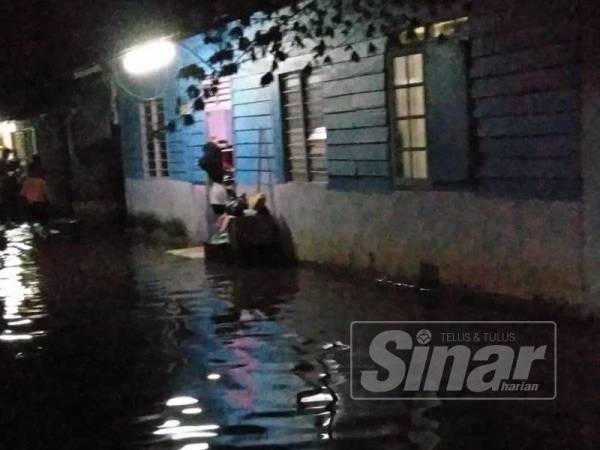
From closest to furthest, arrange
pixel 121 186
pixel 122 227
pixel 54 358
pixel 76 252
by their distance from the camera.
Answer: pixel 54 358 < pixel 76 252 < pixel 122 227 < pixel 121 186

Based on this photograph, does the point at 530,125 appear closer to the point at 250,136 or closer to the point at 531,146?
the point at 531,146

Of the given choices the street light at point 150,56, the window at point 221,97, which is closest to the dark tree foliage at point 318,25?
the window at point 221,97

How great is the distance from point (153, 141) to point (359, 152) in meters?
8.72

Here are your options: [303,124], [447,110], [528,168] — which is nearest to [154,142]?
[303,124]

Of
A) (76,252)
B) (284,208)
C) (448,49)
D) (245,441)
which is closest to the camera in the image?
(245,441)

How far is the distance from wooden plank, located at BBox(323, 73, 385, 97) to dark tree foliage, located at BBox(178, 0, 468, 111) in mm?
302

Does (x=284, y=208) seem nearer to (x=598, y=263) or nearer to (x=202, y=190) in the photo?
(x=202, y=190)

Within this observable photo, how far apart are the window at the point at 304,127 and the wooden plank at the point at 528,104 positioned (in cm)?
356

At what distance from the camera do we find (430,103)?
1149cm

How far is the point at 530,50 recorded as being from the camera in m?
10.0

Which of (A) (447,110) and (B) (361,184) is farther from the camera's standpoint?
(B) (361,184)

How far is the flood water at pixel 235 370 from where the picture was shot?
655cm

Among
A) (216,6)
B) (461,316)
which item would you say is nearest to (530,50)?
(461,316)

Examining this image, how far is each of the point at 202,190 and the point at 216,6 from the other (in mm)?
4062
